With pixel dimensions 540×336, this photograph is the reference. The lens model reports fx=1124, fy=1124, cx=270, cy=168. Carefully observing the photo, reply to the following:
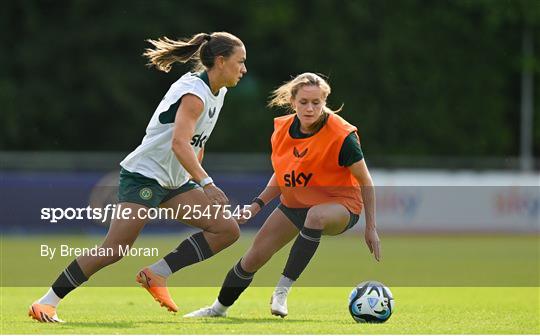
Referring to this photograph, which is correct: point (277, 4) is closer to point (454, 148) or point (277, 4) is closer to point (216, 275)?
point (454, 148)

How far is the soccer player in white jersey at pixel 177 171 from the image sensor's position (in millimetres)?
7840

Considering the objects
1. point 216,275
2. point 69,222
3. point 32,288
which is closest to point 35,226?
point 69,222

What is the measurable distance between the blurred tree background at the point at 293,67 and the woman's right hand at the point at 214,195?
2497 cm

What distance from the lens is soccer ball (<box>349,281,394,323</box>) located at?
8.05m

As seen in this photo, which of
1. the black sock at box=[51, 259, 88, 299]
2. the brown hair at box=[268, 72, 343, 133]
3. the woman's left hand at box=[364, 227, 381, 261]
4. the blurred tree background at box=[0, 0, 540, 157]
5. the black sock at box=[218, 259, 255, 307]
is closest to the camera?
the black sock at box=[51, 259, 88, 299]

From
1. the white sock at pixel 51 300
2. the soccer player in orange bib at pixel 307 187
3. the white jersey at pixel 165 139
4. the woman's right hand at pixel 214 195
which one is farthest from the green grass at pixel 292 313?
the white jersey at pixel 165 139

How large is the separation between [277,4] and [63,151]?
25.7ft

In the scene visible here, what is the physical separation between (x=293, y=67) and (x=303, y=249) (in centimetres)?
2634

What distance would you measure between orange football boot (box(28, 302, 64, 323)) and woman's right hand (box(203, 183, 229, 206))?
4.60 feet

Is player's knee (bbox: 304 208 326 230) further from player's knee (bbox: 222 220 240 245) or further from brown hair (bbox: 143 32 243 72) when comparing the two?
brown hair (bbox: 143 32 243 72)

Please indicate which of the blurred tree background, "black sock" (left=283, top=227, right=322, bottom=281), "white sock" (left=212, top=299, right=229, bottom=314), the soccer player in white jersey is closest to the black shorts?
"black sock" (left=283, top=227, right=322, bottom=281)

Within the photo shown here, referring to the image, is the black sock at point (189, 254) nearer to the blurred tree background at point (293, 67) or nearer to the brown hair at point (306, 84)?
the brown hair at point (306, 84)

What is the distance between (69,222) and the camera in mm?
21484

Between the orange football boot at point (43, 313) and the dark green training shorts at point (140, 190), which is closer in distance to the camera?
the orange football boot at point (43, 313)
